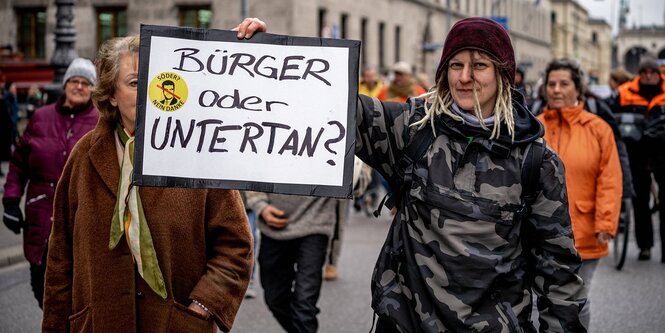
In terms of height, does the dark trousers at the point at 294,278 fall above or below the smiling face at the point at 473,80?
below

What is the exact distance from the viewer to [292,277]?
561 cm

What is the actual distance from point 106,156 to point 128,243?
342mm

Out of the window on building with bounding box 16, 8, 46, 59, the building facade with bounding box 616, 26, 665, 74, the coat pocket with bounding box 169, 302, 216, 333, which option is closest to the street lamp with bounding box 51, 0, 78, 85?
the coat pocket with bounding box 169, 302, 216, 333

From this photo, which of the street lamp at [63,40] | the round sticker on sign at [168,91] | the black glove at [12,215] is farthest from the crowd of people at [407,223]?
the street lamp at [63,40]

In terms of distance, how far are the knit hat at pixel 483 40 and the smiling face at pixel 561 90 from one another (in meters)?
2.49

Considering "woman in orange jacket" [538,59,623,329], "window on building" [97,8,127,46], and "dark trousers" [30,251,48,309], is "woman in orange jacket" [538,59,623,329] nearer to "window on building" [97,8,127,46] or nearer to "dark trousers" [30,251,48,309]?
"dark trousers" [30,251,48,309]

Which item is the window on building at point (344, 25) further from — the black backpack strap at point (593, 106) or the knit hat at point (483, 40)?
the knit hat at point (483, 40)

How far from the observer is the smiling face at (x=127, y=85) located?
324cm

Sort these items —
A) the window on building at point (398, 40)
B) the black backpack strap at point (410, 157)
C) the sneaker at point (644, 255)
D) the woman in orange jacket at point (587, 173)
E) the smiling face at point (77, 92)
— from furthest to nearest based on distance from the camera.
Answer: the window on building at point (398, 40), the sneaker at point (644, 255), the smiling face at point (77, 92), the woman in orange jacket at point (587, 173), the black backpack strap at point (410, 157)

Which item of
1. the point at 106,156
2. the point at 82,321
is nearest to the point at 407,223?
the point at 106,156

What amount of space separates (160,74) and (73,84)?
116 inches

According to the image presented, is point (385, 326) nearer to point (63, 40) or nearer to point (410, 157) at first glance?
point (410, 157)

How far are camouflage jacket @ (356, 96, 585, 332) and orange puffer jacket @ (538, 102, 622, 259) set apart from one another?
2.39 m

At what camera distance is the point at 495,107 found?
3.05 metres
